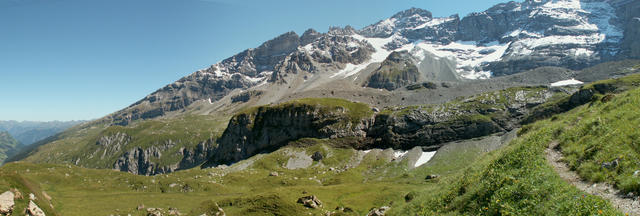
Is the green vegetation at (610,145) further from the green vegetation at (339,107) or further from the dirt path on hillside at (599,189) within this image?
the green vegetation at (339,107)

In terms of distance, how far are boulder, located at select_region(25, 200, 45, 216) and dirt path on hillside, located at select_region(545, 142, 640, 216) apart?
3503 cm

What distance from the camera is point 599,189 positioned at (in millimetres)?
13414

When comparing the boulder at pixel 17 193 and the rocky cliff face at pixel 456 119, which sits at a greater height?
the boulder at pixel 17 193

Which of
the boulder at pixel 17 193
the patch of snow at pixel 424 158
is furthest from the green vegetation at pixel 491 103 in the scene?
the boulder at pixel 17 193

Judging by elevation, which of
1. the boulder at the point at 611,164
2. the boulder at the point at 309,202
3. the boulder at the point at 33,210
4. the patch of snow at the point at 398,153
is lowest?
the patch of snow at the point at 398,153

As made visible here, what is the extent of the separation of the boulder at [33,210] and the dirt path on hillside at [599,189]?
3503 centimetres

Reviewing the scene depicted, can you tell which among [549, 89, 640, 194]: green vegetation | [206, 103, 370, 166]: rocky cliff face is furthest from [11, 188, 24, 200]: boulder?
[206, 103, 370, 166]: rocky cliff face

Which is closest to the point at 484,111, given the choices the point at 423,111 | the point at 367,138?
the point at 423,111

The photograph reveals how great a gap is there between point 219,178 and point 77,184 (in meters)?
41.8

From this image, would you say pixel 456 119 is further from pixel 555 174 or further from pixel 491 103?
pixel 555 174

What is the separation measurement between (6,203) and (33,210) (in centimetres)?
215

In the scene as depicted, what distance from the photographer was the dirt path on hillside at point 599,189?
36.7 feet

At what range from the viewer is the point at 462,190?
782 inches

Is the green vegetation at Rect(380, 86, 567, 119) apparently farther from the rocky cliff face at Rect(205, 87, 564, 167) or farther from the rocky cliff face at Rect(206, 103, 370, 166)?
the rocky cliff face at Rect(206, 103, 370, 166)
